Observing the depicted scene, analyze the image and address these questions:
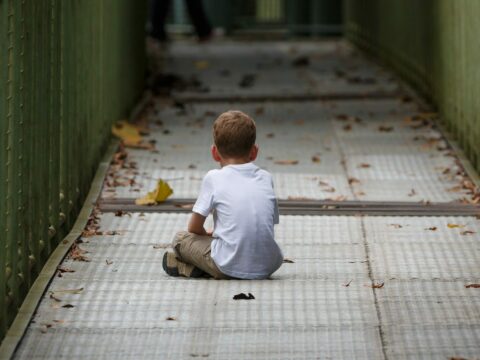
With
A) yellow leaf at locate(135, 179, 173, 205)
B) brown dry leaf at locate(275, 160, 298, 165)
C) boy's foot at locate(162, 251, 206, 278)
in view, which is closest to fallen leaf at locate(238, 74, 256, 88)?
brown dry leaf at locate(275, 160, 298, 165)

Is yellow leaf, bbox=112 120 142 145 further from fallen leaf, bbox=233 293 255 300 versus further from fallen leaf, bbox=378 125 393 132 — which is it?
fallen leaf, bbox=233 293 255 300

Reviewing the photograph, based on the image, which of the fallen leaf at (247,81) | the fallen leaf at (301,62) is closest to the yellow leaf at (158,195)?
the fallen leaf at (247,81)

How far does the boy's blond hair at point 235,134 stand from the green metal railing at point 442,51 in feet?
12.0

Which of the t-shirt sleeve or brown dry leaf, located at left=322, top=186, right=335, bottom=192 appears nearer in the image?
the t-shirt sleeve

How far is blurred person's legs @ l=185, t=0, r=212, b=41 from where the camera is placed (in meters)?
21.4

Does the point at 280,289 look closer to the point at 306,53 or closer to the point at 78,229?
the point at 78,229

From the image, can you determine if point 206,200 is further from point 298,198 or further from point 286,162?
point 286,162

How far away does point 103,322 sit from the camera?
611 cm

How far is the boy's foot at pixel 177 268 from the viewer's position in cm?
705

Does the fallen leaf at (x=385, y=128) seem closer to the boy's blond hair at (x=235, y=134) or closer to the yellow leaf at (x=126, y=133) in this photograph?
the yellow leaf at (x=126, y=133)

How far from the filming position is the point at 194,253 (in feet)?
22.8

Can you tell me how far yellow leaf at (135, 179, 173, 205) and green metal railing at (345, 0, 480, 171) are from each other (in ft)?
8.10

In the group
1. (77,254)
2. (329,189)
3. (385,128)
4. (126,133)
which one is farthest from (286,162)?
(77,254)

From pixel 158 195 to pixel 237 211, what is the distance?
7.41ft
